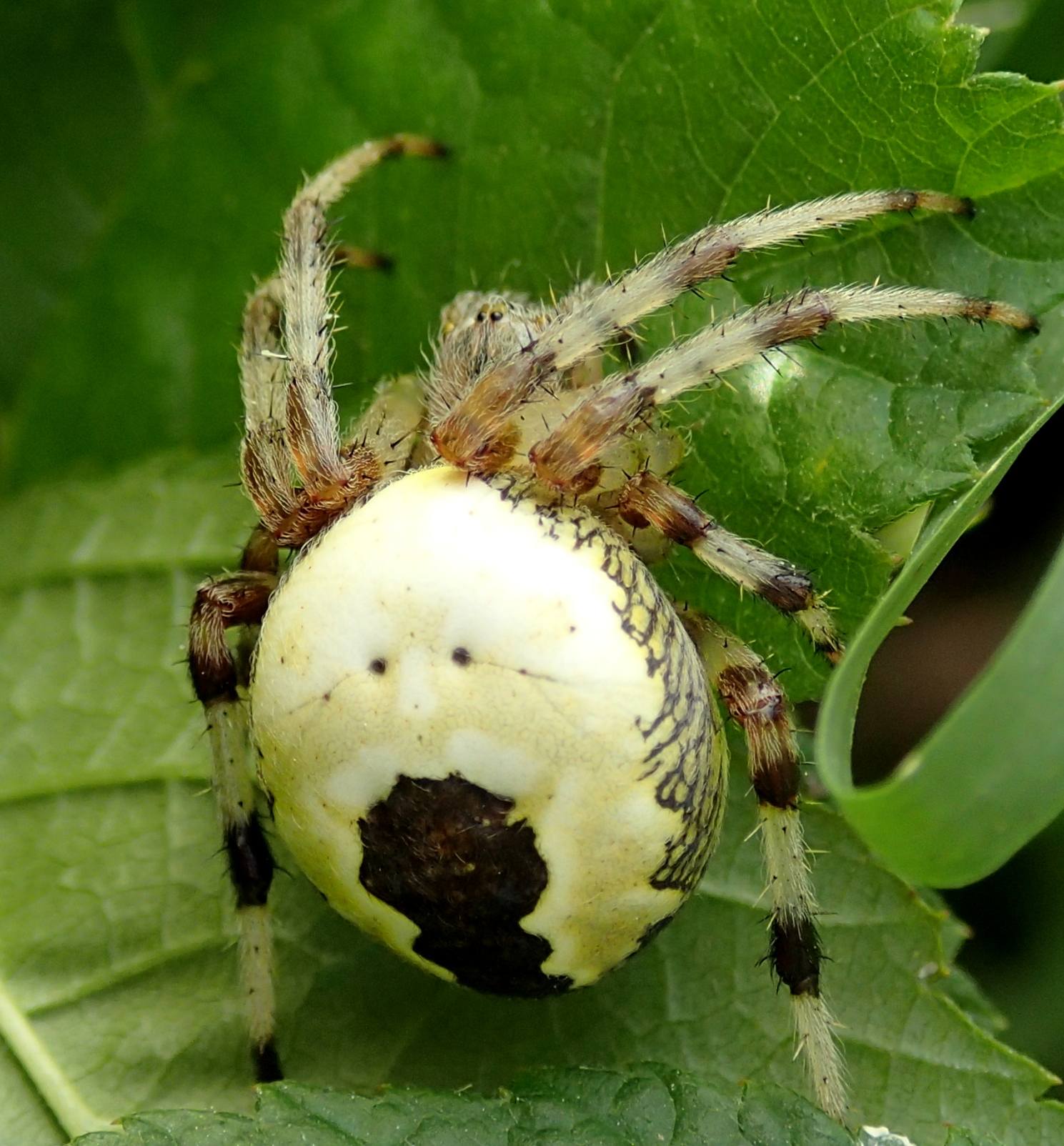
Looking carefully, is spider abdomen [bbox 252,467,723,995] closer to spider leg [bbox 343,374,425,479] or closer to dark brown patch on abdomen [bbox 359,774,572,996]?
dark brown patch on abdomen [bbox 359,774,572,996]

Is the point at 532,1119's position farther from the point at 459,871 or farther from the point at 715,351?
the point at 715,351

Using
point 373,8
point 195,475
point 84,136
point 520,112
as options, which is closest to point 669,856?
point 520,112

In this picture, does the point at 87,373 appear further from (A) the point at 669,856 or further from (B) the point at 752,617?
(A) the point at 669,856

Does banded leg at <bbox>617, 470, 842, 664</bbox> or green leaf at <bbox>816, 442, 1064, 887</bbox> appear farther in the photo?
banded leg at <bbox>617, 470, 842, 664</bbox>

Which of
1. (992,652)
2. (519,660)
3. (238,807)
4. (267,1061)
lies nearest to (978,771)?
(519,660)

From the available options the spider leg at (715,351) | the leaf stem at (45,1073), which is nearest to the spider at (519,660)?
the spider leg at (715,351)

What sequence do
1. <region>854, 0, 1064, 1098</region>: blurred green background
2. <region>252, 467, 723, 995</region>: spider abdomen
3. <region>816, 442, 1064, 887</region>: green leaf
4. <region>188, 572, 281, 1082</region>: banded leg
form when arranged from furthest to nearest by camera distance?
<region>854, 0, 1064, 1098</region>: blurred green background, <region>188, 572, 281, 1082</region>: banded leg, <region>252, 467, 723, 995</region>: spider abdomen, <region>816, 442, 1064, 887</region>: green leaf

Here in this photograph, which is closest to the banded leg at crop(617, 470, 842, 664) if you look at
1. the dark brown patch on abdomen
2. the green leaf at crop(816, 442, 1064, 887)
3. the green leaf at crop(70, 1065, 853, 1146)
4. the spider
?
the spider
